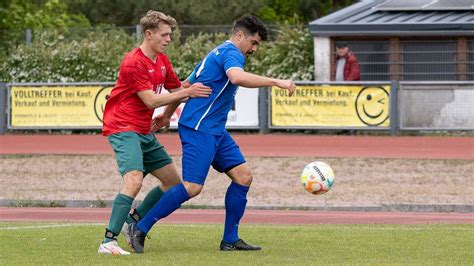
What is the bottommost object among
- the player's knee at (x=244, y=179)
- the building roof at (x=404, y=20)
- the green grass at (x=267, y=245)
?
the green grass at (x=267, y=245)

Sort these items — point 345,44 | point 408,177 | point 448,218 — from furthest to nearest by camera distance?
1. point 345,44
2. point 408,177
3. point 448,218

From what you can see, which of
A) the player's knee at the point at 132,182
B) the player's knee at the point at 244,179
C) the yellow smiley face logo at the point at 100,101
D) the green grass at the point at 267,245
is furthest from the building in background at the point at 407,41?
the player's knee at the point at 132,182

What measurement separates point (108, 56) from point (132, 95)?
20108mm

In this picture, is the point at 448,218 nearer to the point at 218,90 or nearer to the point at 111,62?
the point at 218,90

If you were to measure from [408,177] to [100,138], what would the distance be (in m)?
8.19

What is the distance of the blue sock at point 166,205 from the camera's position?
1118cm

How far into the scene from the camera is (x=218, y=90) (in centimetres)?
1126

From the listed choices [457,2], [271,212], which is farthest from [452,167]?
[457,2]

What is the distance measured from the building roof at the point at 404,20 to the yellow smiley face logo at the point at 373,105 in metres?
3.06

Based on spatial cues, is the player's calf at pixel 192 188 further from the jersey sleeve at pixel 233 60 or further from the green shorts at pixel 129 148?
the jersey sleeve at pixel 233 60

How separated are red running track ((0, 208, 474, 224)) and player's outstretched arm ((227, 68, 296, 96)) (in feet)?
15.3

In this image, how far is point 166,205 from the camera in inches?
442

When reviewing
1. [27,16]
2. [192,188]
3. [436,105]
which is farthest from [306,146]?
[27,16]

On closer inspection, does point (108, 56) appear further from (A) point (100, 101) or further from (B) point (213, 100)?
(B) point (213, 100)
